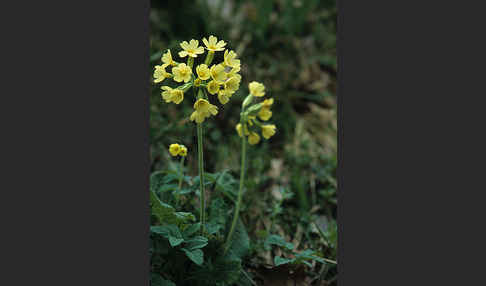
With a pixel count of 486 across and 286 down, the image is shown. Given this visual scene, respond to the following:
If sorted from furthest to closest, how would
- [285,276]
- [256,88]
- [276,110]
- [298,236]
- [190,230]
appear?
[276,110] < [298,236] < [285,276] < [256,88] < [190,230]

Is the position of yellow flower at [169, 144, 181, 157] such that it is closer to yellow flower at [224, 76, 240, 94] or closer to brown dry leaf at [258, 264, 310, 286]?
yellow flower at [224, 76, 240, 94]

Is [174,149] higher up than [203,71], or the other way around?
[203,71]

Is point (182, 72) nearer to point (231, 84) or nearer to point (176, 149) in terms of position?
point (231, 84)

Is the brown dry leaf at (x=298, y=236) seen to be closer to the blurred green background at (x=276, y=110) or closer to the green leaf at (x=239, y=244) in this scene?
the blurred green background at (x=276, y=110)

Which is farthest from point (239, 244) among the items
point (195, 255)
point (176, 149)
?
point (176, 149)

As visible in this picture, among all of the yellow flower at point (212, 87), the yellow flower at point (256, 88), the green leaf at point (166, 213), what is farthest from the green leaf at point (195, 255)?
the yellow flower at point (256, 88)

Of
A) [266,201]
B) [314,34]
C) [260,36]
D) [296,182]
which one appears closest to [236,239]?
[266,201]

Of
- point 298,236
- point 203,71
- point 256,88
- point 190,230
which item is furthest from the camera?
point 298,236

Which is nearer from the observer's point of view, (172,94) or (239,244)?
(172,94)
